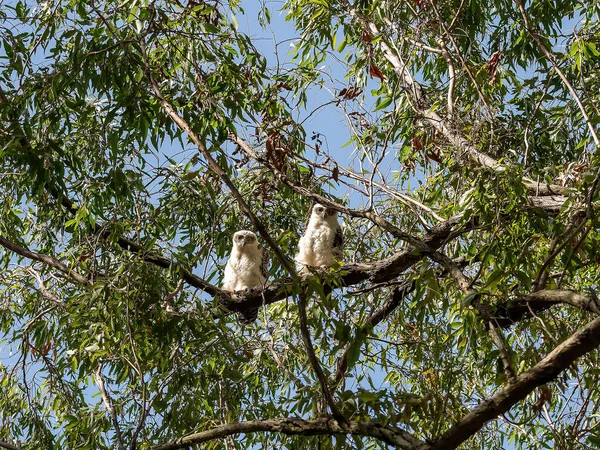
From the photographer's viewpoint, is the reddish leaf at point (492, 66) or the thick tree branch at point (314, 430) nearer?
the thick tree branch at point (314, 430)

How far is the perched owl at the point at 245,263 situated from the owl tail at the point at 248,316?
561 millimetres

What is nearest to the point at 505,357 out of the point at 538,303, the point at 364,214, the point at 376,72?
the point at 538,303

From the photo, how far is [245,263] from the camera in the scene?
21.0 ft

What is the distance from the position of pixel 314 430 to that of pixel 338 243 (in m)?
3.18

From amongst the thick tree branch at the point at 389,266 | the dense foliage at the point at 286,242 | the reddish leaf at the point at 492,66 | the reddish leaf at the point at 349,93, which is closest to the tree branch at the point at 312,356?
the dense foliage at the point at 286,242

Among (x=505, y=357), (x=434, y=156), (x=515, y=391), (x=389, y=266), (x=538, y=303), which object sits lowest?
(x=515, y=391)

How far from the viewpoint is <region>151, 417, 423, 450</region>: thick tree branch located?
320cm

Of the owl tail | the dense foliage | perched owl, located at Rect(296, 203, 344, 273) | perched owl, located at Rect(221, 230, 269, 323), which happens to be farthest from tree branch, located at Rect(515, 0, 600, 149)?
perched owl, located at Rect(221, 230, 269, 323)

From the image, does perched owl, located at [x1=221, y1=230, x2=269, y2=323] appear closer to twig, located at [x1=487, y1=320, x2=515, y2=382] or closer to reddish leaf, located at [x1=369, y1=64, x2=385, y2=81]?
reddish leaf, located at [x1=369, y1=64, x2=385, y2=81]

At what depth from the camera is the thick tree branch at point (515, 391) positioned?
10.00 ft

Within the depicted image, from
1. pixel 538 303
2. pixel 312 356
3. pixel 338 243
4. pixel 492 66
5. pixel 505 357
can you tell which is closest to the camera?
pixel 312 356

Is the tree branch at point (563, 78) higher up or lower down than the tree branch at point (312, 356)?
higher up

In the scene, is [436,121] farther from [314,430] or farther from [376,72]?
[314,430]

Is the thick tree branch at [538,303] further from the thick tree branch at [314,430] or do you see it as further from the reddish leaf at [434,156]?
the reddish leaf at [434,156]
